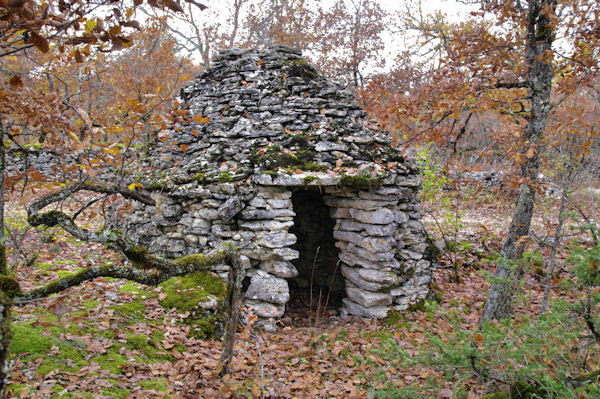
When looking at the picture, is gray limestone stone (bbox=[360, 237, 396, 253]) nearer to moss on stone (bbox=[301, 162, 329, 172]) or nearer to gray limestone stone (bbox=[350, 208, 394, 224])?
gray limestone stone (bbox=[350, 208, 394, 224])

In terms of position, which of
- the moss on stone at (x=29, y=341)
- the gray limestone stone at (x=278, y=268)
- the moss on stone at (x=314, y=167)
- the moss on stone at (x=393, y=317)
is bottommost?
the moss on stone at (x=393, y=317)

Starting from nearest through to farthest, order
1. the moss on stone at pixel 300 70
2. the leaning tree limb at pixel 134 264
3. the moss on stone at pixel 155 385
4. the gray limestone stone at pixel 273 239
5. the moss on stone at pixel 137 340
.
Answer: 1. the leaning tree limb at pixel 134 264
2. the moss on stone at pixel 155 385
3. the moss on stone at pixel 137 340
4. the gray limestone stone at pixel 273 239
5. the moss on stone at pixel 300 70

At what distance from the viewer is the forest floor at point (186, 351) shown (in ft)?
9.39

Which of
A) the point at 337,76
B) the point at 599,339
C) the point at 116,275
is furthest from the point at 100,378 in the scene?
the point at 337,76

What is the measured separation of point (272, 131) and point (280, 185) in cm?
113

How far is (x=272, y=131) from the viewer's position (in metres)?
5.87

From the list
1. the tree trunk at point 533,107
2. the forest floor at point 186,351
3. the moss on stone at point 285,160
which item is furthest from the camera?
the moss on stone at point 285,160

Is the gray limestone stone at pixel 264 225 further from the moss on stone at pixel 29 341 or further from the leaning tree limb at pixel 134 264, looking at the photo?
the moss on stone at pixel 29 341

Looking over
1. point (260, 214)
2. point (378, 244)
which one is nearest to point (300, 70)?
point (260, 214)

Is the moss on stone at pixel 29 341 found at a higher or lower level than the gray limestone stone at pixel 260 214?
lower

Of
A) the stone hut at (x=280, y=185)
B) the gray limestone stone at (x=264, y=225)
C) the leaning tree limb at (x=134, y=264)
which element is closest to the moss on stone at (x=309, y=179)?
the stone hut at (x=280, y=185)

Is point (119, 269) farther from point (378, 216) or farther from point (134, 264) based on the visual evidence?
point (378, 216)

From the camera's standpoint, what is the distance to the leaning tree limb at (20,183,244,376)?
2.29 meters

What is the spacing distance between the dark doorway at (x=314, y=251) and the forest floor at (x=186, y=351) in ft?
2.62
